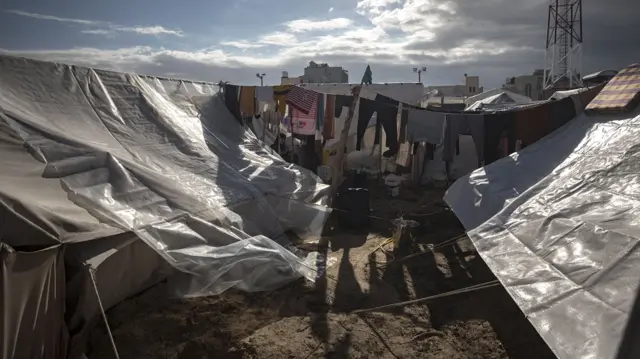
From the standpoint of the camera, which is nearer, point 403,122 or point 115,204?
point 115,204

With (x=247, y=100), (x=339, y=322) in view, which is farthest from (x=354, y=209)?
(x=339, y=322)

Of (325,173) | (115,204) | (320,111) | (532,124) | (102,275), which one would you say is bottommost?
(325,173)

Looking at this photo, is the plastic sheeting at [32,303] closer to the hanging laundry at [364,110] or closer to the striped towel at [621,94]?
the striped towel at [621,94]

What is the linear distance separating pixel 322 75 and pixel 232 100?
21210mm

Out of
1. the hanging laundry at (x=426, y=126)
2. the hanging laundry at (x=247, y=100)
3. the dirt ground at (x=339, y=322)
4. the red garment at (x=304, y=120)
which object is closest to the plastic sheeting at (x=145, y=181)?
the dirt ground at (x=339, y=322)

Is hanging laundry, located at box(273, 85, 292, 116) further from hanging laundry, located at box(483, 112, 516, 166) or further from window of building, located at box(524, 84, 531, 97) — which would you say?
window of building, located at box(524, 84, 531, 97)

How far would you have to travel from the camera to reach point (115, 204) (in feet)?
18.1

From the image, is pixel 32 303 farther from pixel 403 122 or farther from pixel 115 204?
pixel 403 122

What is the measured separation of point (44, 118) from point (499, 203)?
6.77 m

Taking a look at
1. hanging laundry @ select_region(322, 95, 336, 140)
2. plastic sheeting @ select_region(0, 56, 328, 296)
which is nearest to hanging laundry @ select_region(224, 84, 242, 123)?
plastic sheeting @ select_region(0, 56, 328, 296)

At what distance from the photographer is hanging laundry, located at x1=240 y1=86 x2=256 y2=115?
37.3 ft

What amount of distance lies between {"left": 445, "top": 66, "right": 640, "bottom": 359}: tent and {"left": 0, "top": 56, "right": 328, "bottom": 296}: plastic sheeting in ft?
10.1

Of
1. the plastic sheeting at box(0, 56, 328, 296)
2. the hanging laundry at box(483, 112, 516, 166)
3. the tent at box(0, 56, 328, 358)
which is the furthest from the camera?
the hanging laundry at box(483, 112, 516, 166)

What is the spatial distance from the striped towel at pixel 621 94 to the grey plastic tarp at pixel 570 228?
186 mm
